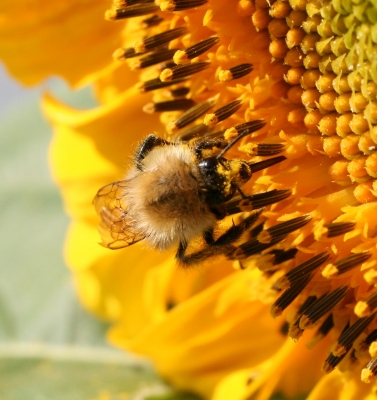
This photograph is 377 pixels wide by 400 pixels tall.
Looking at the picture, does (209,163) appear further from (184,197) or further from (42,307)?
(42,307)

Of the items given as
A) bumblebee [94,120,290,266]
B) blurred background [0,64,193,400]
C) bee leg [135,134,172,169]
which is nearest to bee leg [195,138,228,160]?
bumblebee [94,120,290,266]

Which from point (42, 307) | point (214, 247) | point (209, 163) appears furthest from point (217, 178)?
point (42, 307)

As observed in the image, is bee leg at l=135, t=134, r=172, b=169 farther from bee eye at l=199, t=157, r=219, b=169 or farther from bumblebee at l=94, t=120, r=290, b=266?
bee eye at l=199, t=157, r=219, b=169

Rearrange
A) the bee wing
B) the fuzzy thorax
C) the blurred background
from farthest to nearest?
the blurred background < the bee wing < the fuzzy thorax

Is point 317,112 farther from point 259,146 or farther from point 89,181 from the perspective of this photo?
point 89,181

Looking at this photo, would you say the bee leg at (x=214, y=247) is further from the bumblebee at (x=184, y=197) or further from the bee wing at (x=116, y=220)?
the bee wing at (x=116, y=220)

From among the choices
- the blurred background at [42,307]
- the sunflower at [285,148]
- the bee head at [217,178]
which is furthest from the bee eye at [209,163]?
the blurred background at [42,307]

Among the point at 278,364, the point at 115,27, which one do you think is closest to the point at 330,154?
the point at 278,364
